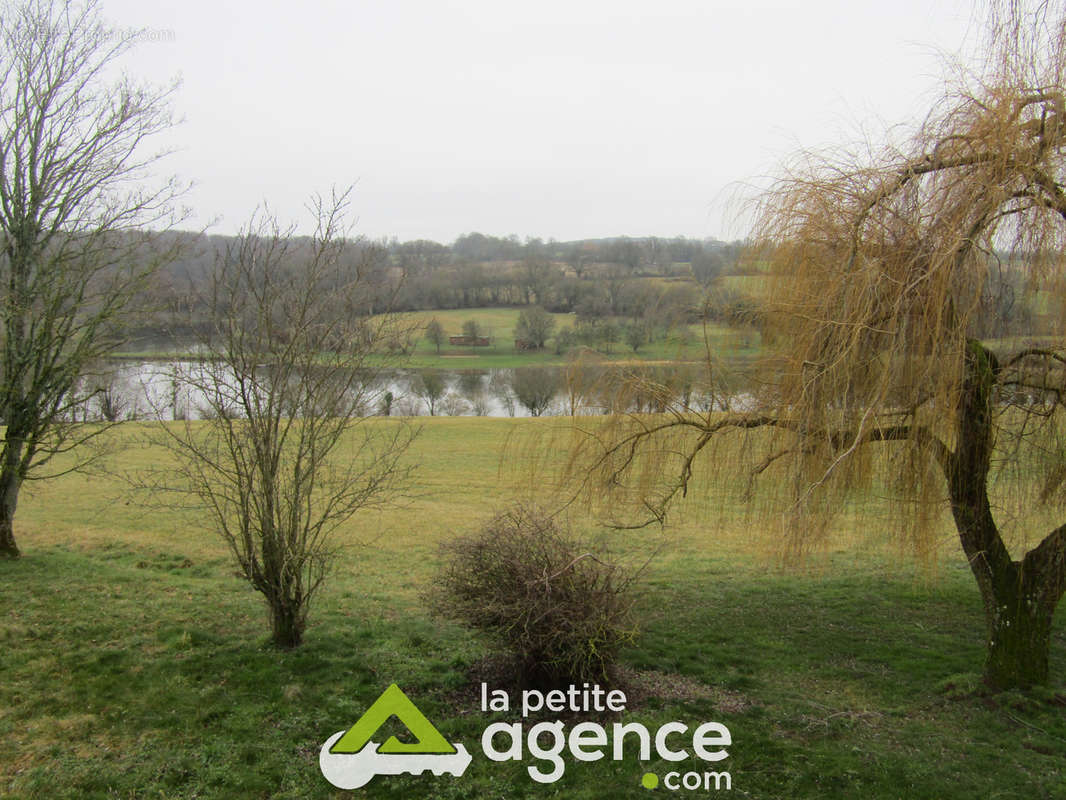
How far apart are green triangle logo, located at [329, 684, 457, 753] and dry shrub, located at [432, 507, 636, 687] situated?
82 cm

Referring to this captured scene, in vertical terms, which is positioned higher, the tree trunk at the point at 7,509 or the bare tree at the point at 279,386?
the bare tree at the point at 279,386

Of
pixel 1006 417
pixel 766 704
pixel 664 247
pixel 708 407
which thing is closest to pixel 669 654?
pixel 766 704

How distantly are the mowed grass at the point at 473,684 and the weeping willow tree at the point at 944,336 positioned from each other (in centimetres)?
68

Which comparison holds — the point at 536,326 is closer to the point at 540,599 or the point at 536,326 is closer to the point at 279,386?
the point at 279,386

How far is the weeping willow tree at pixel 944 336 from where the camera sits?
5.20 metres

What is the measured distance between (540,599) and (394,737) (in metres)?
1.53

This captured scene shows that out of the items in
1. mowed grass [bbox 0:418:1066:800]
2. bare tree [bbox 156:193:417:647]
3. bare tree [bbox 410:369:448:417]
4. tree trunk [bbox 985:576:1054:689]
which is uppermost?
bare tree [bbox 156:193:417:647]

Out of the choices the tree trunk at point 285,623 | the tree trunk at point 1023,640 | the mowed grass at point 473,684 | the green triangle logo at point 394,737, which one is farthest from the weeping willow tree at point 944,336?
the tree trunk at point 285,623

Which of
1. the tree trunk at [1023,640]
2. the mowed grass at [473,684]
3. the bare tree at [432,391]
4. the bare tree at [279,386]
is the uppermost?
the bare tree at [279,386]

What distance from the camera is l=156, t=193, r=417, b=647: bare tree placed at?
6.74m

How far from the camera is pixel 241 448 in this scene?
677cm

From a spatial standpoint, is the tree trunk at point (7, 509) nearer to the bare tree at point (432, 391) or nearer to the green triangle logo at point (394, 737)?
the green triangle logo at point (394, 737)

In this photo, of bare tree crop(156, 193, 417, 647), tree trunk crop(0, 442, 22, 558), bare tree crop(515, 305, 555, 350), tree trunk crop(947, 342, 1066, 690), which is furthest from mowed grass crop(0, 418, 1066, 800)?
bare tree crop(515, 305, 555, 350)

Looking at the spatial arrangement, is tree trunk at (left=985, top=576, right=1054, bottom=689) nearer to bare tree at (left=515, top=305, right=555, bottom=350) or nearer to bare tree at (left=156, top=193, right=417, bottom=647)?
bare tree at (left=156, top=193, right=417, bottom=647)
